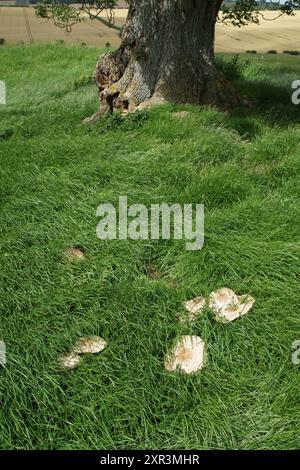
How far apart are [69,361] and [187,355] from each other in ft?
2.48

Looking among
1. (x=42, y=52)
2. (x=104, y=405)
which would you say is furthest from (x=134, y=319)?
(x=42, y=52)

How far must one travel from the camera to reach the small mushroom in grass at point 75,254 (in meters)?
3.68

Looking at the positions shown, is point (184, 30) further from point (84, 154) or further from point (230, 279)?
point (230, 279)

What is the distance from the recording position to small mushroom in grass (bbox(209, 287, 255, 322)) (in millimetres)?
3066

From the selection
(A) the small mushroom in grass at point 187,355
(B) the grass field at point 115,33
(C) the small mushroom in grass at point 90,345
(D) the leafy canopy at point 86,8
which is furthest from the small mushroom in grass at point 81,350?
(B) the grass field at point 115,33

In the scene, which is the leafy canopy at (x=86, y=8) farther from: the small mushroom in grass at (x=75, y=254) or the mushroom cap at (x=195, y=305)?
the mushroom cap at (x=195, y=305)

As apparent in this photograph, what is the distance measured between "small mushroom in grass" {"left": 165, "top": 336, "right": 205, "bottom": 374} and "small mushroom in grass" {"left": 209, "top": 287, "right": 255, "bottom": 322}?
0.84ft

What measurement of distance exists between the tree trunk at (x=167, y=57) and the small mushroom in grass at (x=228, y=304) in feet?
13.7

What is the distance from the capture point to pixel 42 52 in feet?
50.8

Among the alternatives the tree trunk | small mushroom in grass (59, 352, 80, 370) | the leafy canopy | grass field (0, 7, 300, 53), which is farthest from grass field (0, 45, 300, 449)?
grass field (0, 7, 300, 53)

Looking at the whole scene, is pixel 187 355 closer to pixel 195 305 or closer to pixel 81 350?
pixel 195 305

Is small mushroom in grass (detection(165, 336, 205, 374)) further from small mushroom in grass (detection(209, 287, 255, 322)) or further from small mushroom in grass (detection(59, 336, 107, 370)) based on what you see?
small mushroom in grass (detection(59, 336, 107, 370))

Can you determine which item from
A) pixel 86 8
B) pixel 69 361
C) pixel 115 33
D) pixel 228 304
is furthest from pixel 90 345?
pixel 115 33

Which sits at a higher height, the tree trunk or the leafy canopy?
the leafy canopy
